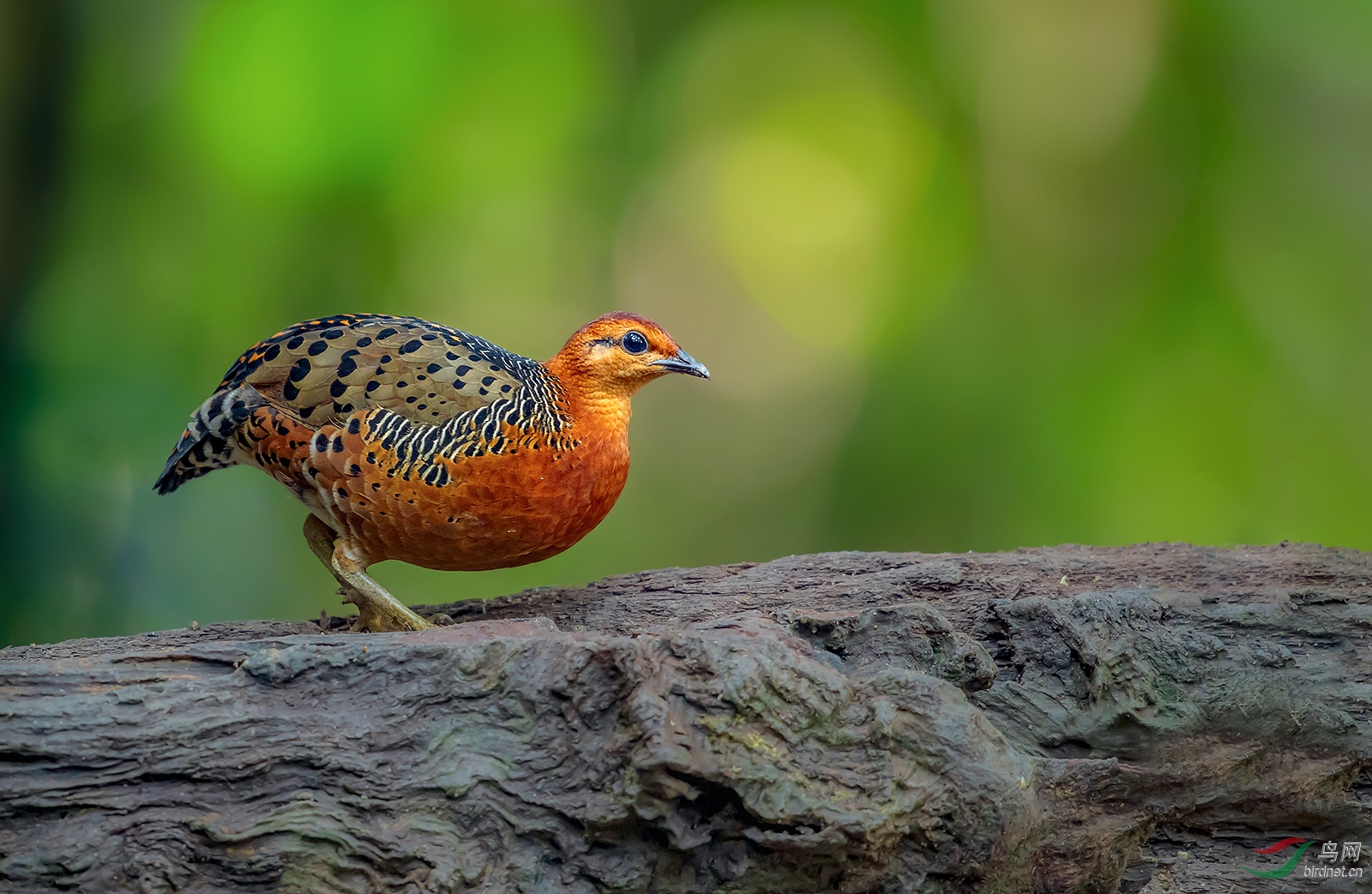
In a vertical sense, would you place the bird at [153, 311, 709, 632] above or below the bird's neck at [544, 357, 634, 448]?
Answer: below

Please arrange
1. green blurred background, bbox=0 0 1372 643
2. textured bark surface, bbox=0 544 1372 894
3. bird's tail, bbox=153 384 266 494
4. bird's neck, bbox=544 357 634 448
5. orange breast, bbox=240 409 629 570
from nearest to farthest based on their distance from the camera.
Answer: textured bark surface, bbox=0 544 1372 894, orange breast, bbox=240 409 629 570, bird's tail, bbox=153 384 266 494, bird's neck, bbox=544 357 634 448, green blurred background, bbox=0 0 1372 643

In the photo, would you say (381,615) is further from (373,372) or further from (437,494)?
(373,372)

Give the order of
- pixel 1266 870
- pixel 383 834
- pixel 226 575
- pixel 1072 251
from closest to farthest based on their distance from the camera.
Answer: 1. pixel 383 834
2. pixel 1266 870
3. pixel 226 575
4. pixel 1072 251

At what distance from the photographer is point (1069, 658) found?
8.15 feet

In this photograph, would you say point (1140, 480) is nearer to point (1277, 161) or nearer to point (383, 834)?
point (1277, 161)

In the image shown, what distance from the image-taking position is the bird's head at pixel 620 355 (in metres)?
2.93

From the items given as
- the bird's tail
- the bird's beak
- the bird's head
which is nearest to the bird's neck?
the bird's head

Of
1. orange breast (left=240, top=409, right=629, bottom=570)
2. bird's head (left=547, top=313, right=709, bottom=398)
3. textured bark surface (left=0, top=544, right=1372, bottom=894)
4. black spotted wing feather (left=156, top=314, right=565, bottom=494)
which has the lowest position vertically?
textured bark surface (left=0, top=544, right=1372, bottom=894)

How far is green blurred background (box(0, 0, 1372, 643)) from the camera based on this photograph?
412 centimetres

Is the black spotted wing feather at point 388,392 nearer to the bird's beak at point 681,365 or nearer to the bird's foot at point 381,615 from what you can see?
the bird's beak at point 681,365

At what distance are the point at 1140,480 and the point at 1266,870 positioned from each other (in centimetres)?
224

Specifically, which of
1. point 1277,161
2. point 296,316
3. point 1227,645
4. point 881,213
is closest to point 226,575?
point 296,316

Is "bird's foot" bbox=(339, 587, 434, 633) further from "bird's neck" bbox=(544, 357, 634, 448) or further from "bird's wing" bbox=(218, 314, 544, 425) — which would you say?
"bird's neck" bbox=(544, 357, 634, 448)

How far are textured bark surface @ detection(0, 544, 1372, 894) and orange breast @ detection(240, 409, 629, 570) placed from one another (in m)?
0.47
